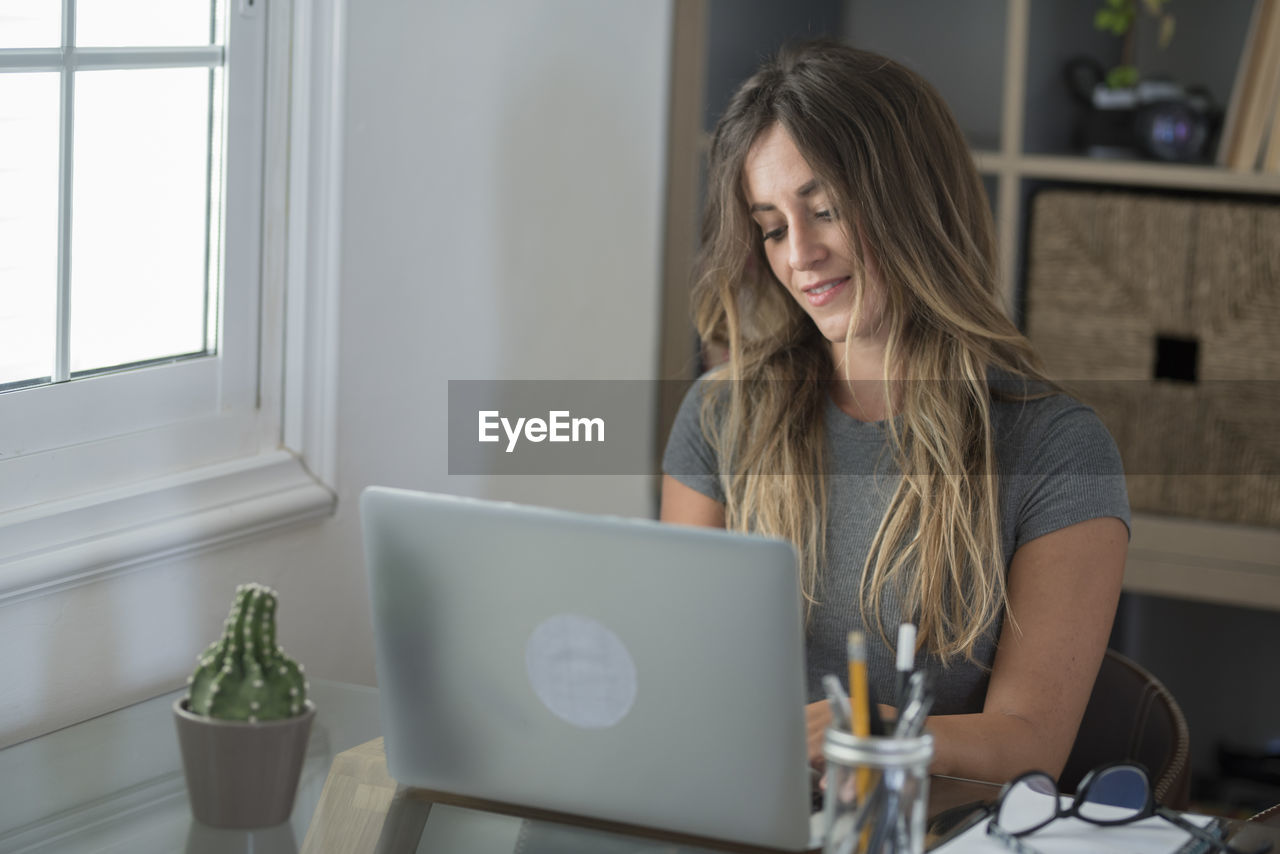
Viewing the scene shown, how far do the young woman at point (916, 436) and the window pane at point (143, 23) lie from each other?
637 millimetres

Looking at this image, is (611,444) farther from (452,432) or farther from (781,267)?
(781,267)

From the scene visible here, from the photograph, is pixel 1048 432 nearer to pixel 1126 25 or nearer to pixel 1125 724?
pixel 1125 724

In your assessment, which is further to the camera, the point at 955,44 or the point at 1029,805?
the point at 955,44

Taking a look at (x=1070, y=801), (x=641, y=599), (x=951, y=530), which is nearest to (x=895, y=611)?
(x=951, y=530)

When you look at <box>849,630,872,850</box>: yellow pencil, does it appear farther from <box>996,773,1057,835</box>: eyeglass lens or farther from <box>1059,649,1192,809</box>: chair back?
<box>1059,649,1192,809</box>: chair back

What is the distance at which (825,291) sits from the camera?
Answer: 1511 millimetres

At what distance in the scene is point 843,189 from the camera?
1436 mm

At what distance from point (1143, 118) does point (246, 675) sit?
6.50ft

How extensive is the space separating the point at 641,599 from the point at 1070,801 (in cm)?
42

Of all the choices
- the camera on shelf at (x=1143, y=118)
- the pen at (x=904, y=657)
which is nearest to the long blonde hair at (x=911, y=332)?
the pen at (x=904, y=657)

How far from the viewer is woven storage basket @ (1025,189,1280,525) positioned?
7.56ft

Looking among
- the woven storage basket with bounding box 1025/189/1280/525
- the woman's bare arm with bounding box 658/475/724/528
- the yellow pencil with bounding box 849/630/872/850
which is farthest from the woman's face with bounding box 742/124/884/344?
the woven storage basket with bounding box 1025/189/1280/525

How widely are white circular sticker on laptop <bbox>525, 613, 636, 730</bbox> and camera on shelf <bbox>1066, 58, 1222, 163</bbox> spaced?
1846mm

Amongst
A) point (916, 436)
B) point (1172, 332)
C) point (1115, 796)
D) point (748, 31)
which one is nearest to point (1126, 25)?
point (1172, 332)
